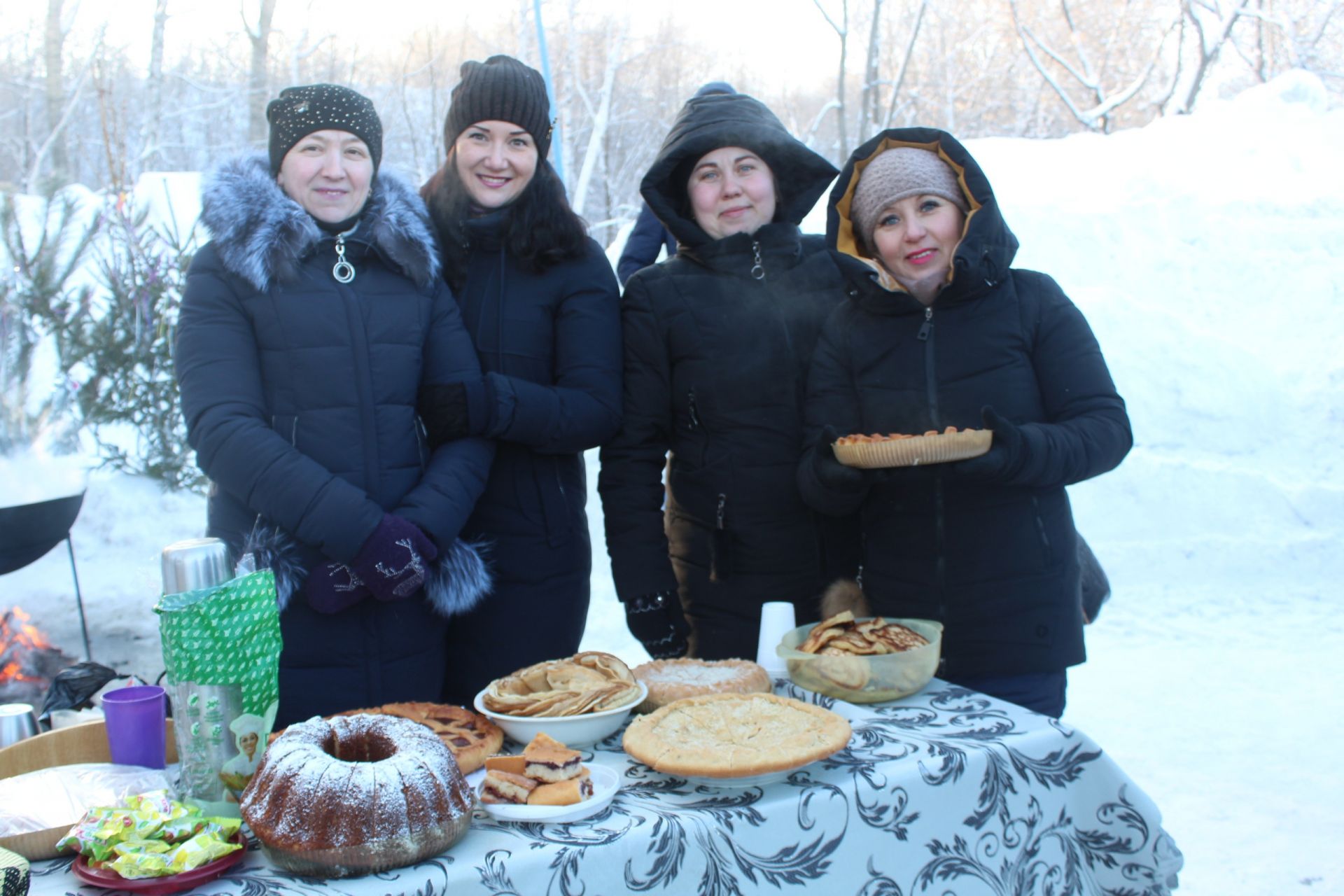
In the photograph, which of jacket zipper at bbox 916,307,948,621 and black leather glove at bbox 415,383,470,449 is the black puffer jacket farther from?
black leather glove at bbox 415,383,470,449

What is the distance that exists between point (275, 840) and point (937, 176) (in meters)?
1.89

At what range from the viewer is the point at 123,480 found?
750cm

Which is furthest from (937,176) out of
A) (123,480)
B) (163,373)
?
(123,480)

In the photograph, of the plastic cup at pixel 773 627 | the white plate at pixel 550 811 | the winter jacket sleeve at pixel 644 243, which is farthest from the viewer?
the winter jacket sleeve at pixel 644 243

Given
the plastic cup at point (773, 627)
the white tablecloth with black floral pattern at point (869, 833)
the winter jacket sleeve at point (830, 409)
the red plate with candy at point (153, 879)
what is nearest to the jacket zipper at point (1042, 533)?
the winter jacket sleeve at point (830, 409)

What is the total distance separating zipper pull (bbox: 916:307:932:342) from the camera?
221 cm

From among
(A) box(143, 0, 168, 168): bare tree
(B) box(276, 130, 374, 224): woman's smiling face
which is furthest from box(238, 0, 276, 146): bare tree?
(B) box(276, 130, 374, 224): woman's smiling face

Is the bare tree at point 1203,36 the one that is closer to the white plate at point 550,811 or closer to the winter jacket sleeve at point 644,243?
the winter jacket sleeve at point 644,243

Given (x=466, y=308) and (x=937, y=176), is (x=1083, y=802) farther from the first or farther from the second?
(x=466, y=308)

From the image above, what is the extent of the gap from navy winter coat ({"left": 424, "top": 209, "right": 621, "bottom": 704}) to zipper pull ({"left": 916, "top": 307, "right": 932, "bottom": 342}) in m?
0.76

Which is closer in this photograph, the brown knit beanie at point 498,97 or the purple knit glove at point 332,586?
the purple knit glove at point 332,586

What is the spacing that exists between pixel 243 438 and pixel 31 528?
217 centimetres

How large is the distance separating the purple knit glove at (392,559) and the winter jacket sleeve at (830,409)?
854 millimetres

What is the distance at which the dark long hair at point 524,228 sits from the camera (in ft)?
8.32
